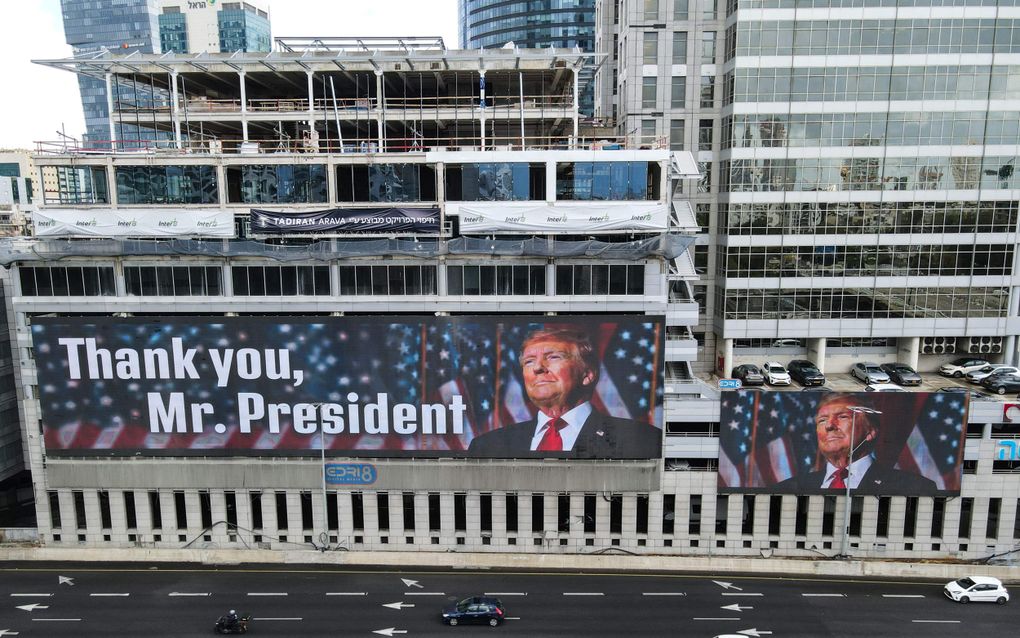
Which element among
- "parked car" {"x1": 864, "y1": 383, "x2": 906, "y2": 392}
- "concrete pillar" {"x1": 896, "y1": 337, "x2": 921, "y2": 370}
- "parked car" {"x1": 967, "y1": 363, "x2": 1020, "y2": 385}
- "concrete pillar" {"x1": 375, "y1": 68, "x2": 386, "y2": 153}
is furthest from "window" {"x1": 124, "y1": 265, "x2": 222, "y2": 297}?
"parked car" {"x1": 967, "y1": 363, "x2": 1020, "y2": 385}

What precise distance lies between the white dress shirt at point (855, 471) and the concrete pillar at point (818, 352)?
9.89 m

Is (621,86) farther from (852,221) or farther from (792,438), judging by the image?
(792,438)

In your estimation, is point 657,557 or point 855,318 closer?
point 657,557

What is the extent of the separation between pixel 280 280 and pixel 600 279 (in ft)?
73.6

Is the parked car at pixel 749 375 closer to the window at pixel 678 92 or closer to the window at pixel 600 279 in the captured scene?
the window at pixel 600 279

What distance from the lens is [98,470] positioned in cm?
4406

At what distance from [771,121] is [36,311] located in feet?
187

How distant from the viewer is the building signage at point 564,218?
4156 centimetres

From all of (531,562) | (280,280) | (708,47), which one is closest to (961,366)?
(708,47)

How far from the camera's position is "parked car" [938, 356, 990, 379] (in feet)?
163

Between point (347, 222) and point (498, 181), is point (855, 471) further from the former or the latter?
point (347, 222)

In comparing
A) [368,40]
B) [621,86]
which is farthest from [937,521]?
[368,40]

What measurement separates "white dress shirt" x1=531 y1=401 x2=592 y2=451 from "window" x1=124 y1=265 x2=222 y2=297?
24.5 meters

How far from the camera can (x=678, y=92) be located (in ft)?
173
